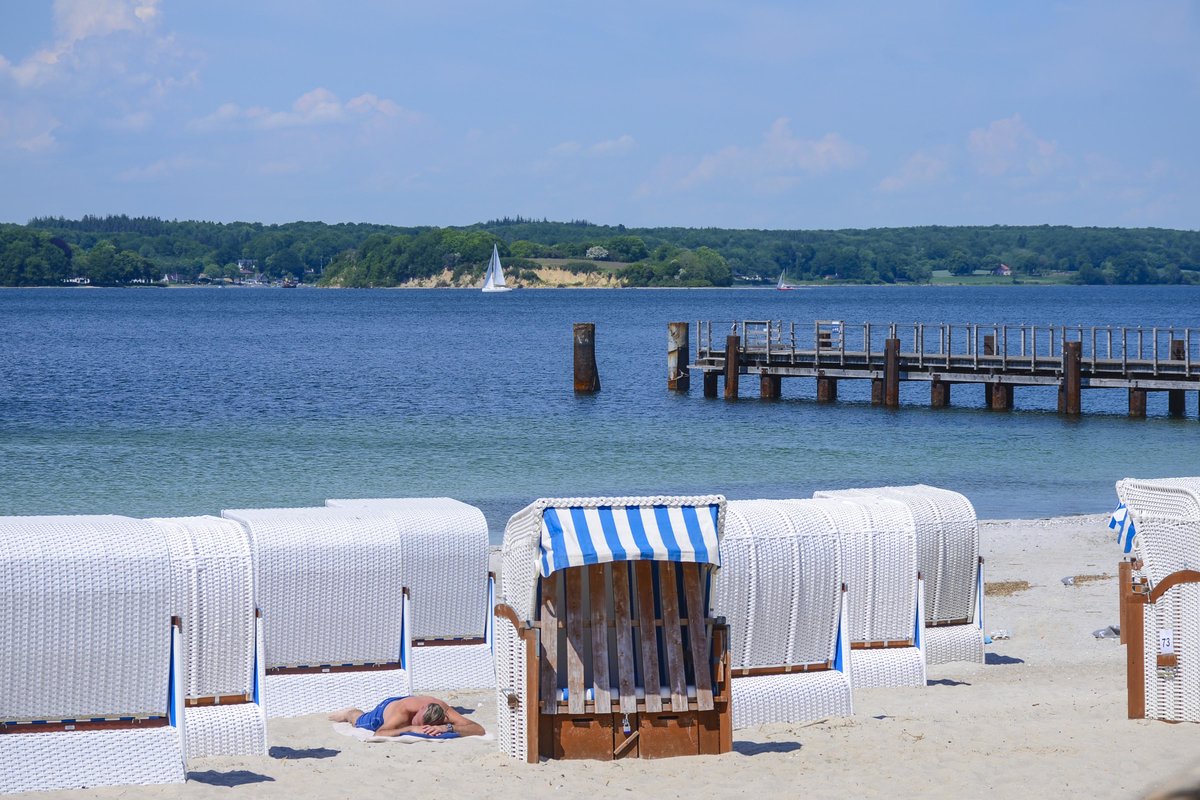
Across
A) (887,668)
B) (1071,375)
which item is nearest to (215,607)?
(887,668)

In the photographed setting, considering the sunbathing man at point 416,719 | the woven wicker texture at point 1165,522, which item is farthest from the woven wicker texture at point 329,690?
the woven wicker texture at point 1165,522

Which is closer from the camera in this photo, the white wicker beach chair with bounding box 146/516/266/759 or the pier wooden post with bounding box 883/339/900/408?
the white wicker beach chair with bounding box 146/516/266/759

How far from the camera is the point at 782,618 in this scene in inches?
446

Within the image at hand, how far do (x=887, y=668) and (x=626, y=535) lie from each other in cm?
441

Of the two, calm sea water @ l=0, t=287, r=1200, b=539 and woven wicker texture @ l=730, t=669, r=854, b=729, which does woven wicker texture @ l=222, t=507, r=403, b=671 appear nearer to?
woven wicker texture @ l=730, t=669, r=854, b=729

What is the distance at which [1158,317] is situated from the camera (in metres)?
128

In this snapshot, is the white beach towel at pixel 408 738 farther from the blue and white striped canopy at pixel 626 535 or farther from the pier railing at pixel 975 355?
the pier railing at pixel 975 355

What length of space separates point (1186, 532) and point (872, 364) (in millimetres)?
36008

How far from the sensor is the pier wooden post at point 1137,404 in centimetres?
4197

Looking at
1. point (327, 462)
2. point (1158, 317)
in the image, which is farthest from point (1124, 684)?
point (1158, 317)

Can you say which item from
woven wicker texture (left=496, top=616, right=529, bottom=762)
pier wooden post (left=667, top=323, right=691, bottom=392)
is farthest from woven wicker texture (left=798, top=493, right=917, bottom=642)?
pier wooden post (left=667, top=323, right=691, bottom=392)

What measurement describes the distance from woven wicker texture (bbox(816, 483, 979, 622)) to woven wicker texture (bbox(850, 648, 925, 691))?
0.83 metres

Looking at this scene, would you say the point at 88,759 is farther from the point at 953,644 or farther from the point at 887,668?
the point at 953,644

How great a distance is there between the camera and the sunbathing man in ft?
35.5
